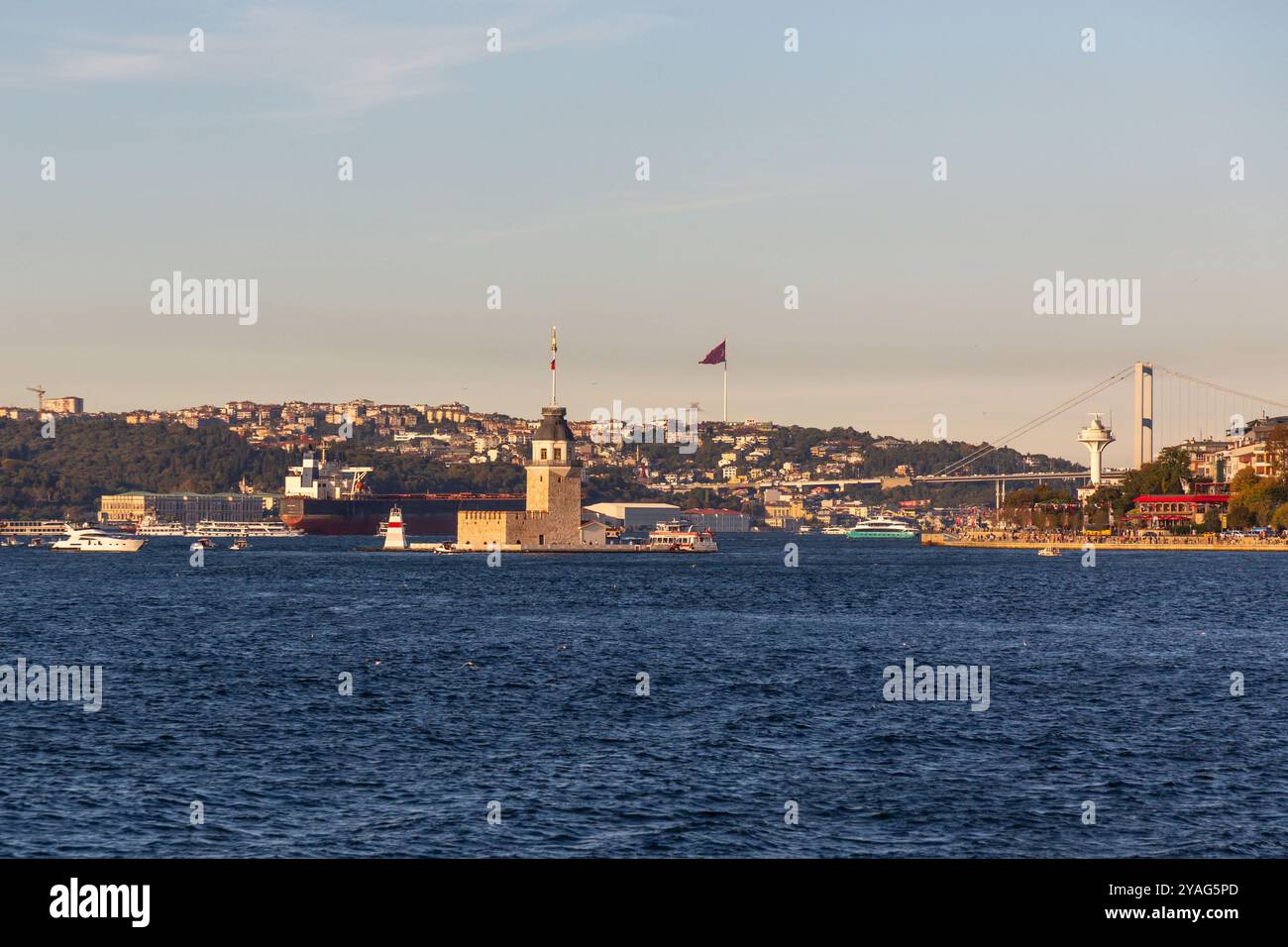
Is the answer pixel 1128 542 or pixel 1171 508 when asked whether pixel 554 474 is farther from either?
pixel 1171 508

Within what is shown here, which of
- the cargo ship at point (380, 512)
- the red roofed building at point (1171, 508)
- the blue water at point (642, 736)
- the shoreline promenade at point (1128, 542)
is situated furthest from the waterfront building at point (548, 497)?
the blue water at point (642, 736)

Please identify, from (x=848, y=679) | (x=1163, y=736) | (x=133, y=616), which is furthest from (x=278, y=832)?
(x=133, y=616)

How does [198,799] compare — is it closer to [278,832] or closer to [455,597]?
[278,832]

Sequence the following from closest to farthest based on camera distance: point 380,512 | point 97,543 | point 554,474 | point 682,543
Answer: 1. point 554,474
2. point 97,543
3. point 682,543
4. point 380,512

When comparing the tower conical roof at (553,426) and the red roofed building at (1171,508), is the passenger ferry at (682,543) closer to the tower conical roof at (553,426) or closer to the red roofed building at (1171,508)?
the tower conical roof at (553,426)

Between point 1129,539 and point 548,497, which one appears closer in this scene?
point 548,497

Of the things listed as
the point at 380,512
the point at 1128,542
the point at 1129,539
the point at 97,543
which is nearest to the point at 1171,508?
the point at 1129,539
